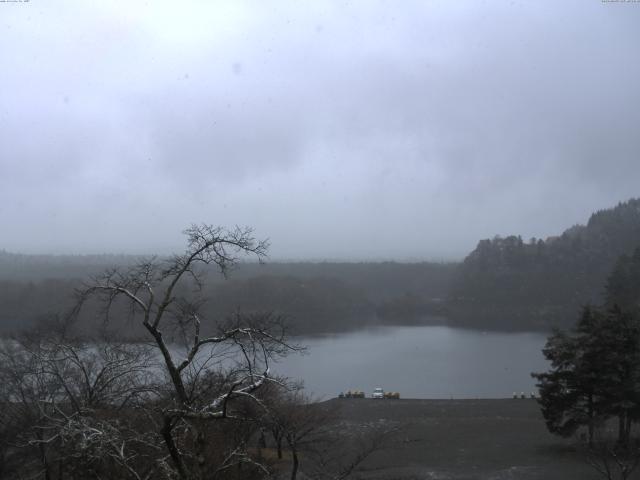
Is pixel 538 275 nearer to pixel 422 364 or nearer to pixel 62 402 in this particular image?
pixel 422 364

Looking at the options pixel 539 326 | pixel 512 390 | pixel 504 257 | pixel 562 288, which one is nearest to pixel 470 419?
pixel 512 390

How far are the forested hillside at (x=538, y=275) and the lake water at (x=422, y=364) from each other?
10316 mm

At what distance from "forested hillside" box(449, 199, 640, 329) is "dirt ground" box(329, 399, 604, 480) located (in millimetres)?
25591

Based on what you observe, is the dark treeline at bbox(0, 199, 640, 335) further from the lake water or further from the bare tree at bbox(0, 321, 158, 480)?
the bare tree at bbox(0, 321, 158, 480)

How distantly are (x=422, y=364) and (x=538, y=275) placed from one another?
87.9 feet

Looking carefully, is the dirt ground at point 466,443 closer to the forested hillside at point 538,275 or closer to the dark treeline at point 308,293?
the dark treeline at point 308,293

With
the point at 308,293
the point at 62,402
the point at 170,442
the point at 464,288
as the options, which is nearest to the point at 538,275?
the point at 464,288

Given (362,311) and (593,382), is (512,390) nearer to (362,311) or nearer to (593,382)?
(593,382)

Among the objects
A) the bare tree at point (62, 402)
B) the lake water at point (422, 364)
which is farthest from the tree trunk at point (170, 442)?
the lake water at point (422, 364)

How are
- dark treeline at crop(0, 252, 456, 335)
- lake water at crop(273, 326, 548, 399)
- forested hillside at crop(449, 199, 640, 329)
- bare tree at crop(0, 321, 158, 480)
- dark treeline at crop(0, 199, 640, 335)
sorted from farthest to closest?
forested hillside at crop(449, 199, 640, 329), dark treeline at crop(0, 199, 640, 335), dark treeline at crop(0, 252, 456, 335), lake water at crop(273, 326, 548, 399), bare tree at crop(0, 321, 158, 480)

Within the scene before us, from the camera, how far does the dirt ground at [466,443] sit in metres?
7.77

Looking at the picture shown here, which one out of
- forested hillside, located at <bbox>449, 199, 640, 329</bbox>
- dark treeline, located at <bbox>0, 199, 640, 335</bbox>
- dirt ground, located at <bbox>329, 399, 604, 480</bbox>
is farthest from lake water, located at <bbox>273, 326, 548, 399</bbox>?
forested hillside, located at <bbox>449, 199, 640, 329</bbox>

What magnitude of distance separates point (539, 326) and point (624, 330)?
28.8 m

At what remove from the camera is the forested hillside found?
40.8 m
